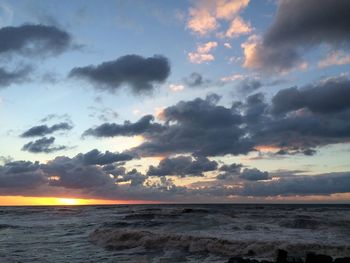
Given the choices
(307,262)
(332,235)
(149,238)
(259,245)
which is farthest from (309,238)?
(307,262)

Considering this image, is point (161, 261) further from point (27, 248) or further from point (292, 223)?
point (292, 223)

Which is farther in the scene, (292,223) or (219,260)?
(292,223)

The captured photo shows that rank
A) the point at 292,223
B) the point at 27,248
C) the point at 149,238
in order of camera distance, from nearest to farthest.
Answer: the point at 27,248 → the point at 149,238 → the point at 292,223

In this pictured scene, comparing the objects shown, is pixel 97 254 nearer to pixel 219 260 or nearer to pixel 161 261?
pixel 161 261

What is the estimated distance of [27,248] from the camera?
3177 centimetres

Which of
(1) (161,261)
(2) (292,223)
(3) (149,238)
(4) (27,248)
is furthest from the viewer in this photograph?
(2) (292,223)

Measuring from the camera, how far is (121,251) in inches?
1174

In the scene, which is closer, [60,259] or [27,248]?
[60,259]

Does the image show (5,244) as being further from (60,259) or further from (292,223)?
(292,223)

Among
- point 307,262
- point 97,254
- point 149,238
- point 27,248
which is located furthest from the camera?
point 149,238

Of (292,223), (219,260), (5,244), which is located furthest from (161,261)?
A: (292,223)

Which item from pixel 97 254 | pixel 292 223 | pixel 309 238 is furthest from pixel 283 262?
pixel 292 223

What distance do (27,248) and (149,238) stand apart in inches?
367

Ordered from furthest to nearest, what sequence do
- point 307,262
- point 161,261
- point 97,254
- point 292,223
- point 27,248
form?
1. point 292,223
2. point 27,248
3. point 97,254
4. point 161,261
5. point 307,262
